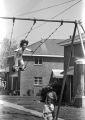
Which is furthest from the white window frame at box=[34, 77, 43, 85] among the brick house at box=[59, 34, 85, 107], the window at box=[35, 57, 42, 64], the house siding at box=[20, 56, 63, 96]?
the brick house at box=[59, 34, 85, 107]

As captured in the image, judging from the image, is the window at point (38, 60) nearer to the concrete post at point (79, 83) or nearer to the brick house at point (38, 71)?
the brick house at point (38, 71)

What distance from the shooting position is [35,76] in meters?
42.8

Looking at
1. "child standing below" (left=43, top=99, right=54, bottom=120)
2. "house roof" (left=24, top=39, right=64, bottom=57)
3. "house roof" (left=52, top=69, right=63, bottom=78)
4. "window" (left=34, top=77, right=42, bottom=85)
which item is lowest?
"window" (left=34, top=77, right=42, bottom=85)

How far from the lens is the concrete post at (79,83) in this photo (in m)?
24.3

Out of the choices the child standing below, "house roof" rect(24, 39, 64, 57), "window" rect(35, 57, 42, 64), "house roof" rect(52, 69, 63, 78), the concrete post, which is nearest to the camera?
the child standing below

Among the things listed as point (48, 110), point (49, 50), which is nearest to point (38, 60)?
point (49, 50)

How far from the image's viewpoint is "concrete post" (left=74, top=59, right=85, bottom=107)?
2430cm

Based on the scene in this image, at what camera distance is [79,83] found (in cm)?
2503

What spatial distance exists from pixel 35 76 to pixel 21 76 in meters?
1.57

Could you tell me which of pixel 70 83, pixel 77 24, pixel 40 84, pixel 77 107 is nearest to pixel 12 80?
pixel 40 84

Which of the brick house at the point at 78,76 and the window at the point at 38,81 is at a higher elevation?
the brick house at the point at 78,76

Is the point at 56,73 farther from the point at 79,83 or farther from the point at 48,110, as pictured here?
the point at 48,110

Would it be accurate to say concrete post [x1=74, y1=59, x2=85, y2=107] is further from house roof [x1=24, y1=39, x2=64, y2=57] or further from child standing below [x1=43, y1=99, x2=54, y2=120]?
house roof [x1=24, y1=39, x2=64, y2=57]

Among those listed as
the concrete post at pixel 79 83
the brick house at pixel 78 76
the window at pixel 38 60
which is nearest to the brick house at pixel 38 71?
the window at pixel 38 60
